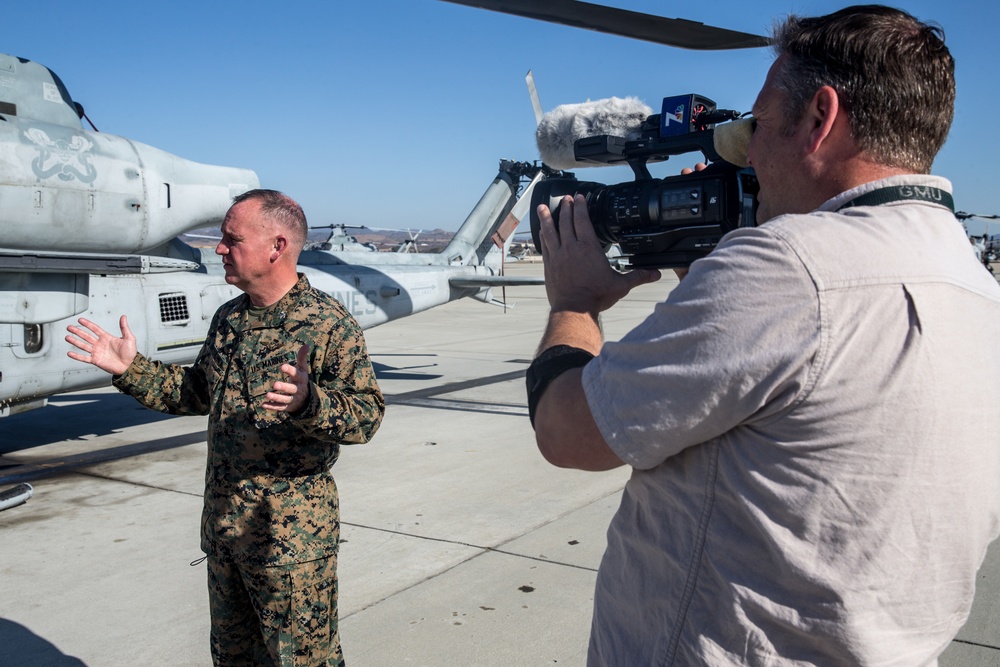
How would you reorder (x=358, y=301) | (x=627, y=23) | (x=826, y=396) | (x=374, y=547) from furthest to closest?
(x=358, y=301) < (x=374, y=547) < (x=627, y=23) < (x=826, y=396)

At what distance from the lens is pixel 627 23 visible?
3398 mm

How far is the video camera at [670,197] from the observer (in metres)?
1.55

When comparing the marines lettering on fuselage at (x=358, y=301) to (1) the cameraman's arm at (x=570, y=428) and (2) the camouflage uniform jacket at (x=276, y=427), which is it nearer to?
(2) the camouflage uniform jacket at (x=276, y=427)

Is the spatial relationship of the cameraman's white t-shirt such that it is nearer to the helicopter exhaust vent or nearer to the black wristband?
the black wristband

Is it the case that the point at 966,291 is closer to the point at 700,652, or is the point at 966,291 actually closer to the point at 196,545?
the point at 700,652

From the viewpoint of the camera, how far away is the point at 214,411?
9.08ft

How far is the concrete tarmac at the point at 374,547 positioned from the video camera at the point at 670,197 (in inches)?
90.3

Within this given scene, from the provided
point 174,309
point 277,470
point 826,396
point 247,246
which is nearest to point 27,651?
point 277,470

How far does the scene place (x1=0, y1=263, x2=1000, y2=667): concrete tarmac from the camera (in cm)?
360

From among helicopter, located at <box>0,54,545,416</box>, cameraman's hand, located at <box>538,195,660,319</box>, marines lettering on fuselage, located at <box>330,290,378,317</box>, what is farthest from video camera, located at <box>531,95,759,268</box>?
marines lettering on fuselage, located at <box>330,290,378,317</box>

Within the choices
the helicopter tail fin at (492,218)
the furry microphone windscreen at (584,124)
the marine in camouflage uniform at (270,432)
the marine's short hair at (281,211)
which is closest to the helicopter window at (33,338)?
the marine in camouflage uniform at (270,432)

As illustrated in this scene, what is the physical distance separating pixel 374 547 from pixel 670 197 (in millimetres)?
3701

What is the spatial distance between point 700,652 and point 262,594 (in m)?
1.79

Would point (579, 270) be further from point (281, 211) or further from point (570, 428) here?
point (281, 211)
